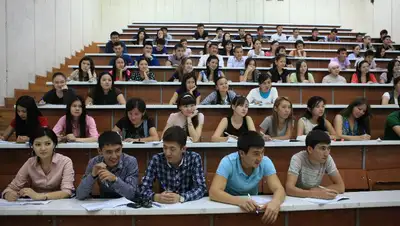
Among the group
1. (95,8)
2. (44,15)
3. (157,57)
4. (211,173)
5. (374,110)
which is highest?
(95,8)

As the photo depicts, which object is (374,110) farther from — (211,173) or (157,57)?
(157,57)

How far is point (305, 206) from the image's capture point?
2.12 m

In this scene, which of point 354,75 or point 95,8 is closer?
point 354,75

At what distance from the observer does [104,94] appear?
15.6 feet

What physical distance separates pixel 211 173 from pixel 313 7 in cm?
989

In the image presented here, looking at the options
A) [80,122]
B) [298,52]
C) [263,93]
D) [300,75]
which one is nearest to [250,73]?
[300,75]

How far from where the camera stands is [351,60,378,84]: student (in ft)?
19.5

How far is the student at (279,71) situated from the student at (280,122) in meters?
1.95

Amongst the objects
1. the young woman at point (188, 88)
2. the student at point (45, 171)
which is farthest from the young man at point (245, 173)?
the young woman at point (188, 88)

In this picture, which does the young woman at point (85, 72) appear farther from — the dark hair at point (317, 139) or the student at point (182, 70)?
the dark hair at point (317, 139)

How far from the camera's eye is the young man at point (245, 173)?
226cm

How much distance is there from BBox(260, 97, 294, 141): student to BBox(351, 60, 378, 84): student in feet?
8.04

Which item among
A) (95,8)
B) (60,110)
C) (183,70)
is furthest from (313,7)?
(60,110)

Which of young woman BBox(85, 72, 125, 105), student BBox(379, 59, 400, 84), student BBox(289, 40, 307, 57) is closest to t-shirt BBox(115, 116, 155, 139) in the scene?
young woman BBox(85, 72, 125, 105)
